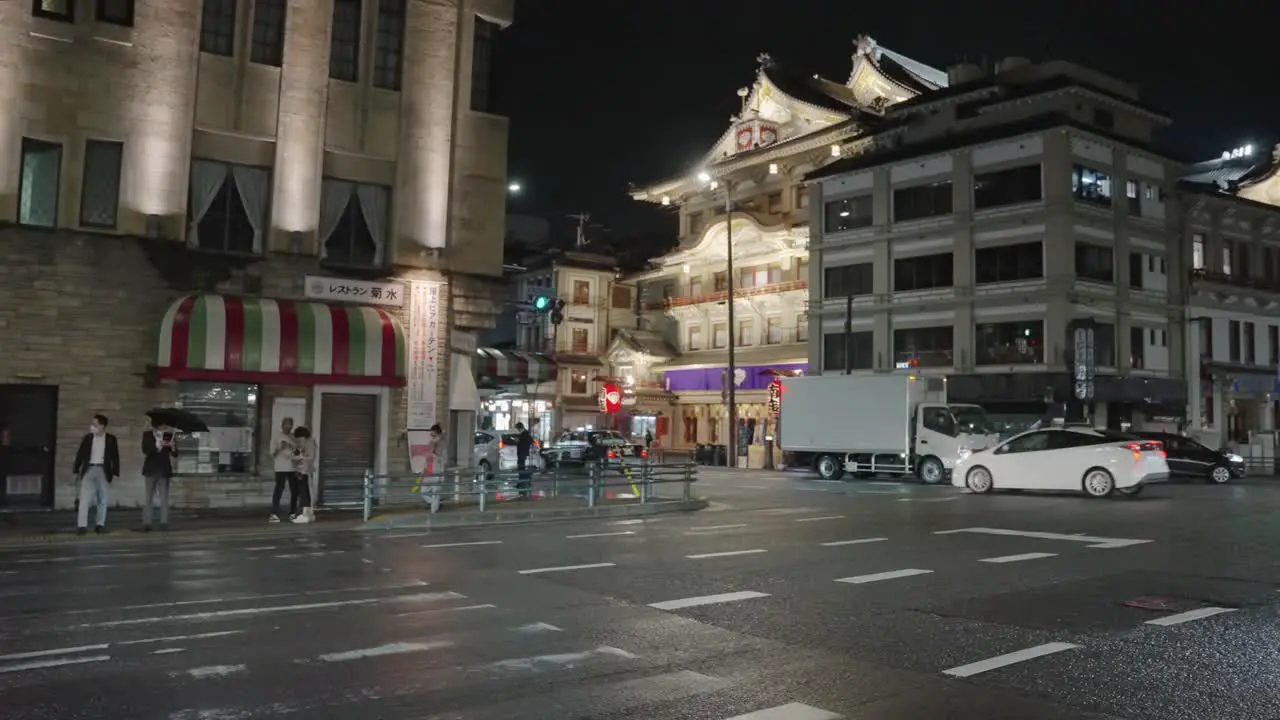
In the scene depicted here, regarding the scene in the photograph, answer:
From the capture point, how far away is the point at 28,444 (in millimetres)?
19000

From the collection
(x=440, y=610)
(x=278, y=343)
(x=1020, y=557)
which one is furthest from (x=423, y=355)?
(x=1020, y=557)

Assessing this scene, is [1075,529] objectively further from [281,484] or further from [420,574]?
[281,484]

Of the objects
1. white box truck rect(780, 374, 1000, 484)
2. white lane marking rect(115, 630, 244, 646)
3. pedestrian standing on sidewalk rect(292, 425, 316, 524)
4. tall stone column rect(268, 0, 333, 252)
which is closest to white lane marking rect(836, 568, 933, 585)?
white lane marking rect(115, 630, 244, 646)

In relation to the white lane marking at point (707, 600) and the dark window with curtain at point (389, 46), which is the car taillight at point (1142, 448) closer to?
the white lane marking at point (707, 600)

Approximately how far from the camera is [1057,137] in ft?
133

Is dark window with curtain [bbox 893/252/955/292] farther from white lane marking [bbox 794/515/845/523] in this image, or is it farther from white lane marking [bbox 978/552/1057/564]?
white lane marking [bbox 978/552/1057/564]

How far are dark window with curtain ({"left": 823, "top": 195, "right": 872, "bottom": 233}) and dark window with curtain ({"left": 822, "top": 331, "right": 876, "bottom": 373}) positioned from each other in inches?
205

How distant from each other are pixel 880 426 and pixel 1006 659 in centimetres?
2512

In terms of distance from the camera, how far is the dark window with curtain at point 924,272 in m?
44.2

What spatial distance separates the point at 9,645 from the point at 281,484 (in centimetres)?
1010

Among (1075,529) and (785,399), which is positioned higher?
(785,399)

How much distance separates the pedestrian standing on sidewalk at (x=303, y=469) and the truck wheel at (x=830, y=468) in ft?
65.6

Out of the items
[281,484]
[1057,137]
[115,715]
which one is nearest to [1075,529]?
[281,484]

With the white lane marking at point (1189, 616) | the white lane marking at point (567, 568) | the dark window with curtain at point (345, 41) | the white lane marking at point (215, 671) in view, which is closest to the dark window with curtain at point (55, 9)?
the dark window with curtain at point (345, 41)
